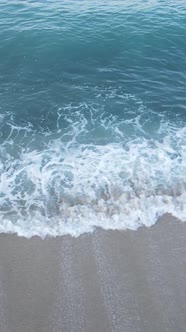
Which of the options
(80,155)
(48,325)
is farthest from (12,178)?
(48,325)

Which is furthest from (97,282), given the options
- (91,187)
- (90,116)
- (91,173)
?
(90,116)

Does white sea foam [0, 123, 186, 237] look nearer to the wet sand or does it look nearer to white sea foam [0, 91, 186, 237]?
white sea foam [0, 91, 186, 237]

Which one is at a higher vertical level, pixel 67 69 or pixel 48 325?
pixel 67 69

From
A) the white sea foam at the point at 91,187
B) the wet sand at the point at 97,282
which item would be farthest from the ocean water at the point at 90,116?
the wet sand at the point at 97,282

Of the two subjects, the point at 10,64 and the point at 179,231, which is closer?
the point at 179,231

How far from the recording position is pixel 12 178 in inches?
545

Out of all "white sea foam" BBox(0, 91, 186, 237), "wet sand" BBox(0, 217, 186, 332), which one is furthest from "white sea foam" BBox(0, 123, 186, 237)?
"wet sand" BBox(0, 217, 186, 332)

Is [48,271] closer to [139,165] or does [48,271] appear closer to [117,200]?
[117,200]

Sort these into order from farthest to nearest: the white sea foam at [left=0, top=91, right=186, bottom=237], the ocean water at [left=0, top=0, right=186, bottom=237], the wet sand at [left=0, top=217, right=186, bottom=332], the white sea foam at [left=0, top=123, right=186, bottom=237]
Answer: the ocean water at [left=0, top=0, right=186, bottom=237]
the white sea foam at [left=0, top=91, right=186, bottom=237]
the white sea foam at [left=0, top=123, right=186, bottom=237]
the wet sand at [left=0, top=217, right=186, bottom=332]

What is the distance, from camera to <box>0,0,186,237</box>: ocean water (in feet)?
41.5

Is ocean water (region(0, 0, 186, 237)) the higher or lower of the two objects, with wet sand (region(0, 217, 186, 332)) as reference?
higher

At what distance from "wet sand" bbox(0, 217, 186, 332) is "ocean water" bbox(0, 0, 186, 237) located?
0.66 meters

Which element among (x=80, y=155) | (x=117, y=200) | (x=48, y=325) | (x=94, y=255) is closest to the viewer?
(x=48, y=325)

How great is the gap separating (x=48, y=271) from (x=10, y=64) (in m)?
15.1
